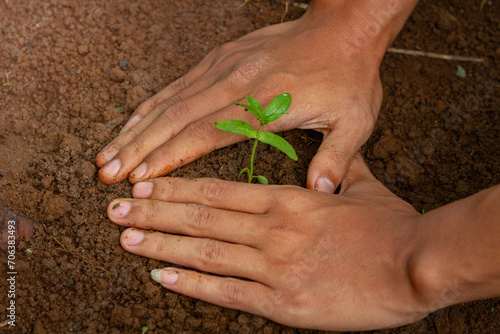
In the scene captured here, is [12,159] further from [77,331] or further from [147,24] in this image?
[147,24]

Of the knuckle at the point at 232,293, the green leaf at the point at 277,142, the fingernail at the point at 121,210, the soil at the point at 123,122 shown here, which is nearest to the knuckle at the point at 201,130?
the soil at the point at 123,122

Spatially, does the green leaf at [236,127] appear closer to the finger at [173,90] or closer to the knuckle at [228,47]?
the finger at [173,90]

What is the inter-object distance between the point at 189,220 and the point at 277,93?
2.27 ft

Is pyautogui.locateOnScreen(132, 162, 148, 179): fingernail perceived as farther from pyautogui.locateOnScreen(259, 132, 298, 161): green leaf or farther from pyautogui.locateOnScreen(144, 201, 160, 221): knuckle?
pyautogui.locateOnScreen(259, 132, 298, 161): green leaf

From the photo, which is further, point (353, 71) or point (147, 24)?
point (147, 24)

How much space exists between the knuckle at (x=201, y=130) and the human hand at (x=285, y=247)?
200mm

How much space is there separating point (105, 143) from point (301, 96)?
3.13 ft

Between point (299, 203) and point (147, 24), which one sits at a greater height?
point (147, 24)

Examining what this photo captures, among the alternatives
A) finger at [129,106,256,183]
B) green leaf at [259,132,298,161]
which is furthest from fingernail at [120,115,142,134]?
green leaf at [259,132,298,161]

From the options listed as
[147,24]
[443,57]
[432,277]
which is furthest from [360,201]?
[147,24]

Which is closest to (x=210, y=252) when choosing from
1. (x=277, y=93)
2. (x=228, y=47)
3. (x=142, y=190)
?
(x=142, y=190)

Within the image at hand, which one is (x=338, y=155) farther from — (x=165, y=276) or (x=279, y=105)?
(x=165, y=276)

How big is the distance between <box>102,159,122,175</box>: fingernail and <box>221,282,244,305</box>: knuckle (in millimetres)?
706

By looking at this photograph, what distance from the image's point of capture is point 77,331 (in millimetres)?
1708
